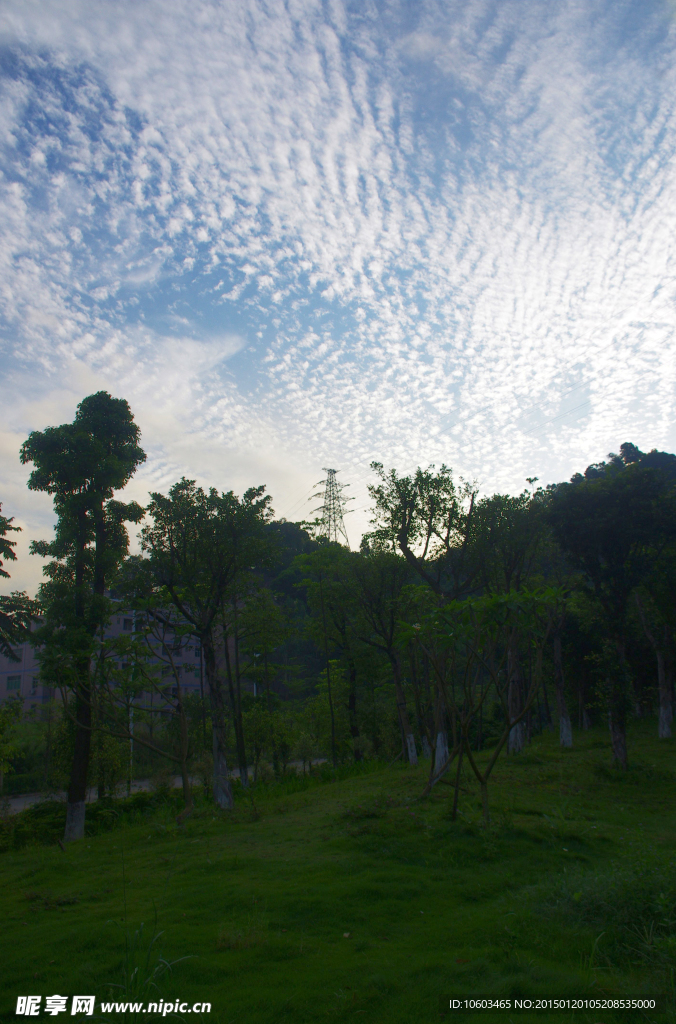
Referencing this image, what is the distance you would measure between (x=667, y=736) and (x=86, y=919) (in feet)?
91.5

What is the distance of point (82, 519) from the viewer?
19.1m

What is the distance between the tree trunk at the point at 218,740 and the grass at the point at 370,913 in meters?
4.67

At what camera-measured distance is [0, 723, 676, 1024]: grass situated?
A: 506cm

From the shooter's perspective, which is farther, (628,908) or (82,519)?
(82,519)

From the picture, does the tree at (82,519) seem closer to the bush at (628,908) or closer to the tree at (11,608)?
the tree at (11,608)

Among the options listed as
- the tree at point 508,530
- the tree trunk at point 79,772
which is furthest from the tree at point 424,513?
the tree trunk at point 79,772

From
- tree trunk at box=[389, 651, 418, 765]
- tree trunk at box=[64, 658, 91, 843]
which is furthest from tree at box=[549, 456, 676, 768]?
tree trunk at box=[64, 658, 91, 843]

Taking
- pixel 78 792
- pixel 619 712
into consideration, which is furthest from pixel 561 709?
pixel 78 792

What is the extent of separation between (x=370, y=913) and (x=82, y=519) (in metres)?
15.7

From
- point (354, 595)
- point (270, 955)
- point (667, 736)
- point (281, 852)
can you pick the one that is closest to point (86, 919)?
point (270, 955)

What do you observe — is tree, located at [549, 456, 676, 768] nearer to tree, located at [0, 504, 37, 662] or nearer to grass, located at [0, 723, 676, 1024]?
grass, located at [0, 723, 676, 1024]

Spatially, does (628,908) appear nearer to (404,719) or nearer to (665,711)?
(404,719)

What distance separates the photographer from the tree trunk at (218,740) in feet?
59.5

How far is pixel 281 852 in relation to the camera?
1045cm
